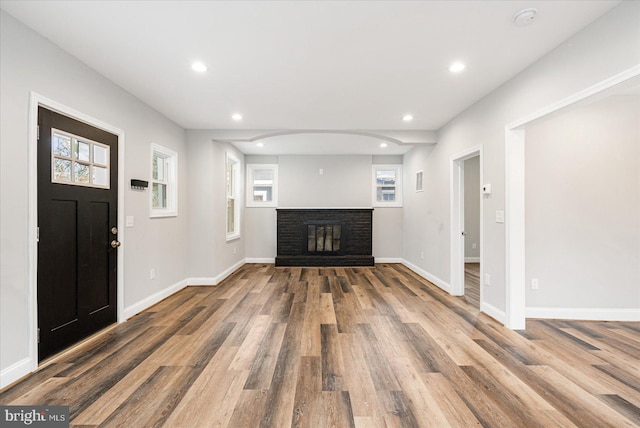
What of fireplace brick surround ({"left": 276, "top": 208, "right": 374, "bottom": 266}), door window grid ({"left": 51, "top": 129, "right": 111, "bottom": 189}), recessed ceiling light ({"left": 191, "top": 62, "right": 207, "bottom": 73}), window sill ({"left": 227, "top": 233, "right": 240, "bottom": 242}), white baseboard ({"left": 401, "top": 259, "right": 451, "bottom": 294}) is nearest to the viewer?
door window grid ({"left": 51, "top": 129, "right": 111, "bottom": 189})

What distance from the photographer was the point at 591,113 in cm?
334

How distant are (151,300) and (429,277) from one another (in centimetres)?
444

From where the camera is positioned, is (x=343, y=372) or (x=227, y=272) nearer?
Answer: (x=343, y=372)

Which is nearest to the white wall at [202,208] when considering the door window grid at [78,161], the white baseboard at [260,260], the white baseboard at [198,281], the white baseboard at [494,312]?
the white baseboard at [198,281]

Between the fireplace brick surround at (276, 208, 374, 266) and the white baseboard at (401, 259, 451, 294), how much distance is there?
3.16 ft

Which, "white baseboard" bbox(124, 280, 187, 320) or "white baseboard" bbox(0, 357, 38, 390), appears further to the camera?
"white baseboard" bbox(124, 280, 187, 320)

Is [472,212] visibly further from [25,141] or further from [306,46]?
[25,141]

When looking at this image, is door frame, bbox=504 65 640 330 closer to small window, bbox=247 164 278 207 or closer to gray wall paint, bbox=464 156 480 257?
gray wall paint, bbox=464 156 480 257

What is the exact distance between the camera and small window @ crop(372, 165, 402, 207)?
7.23m

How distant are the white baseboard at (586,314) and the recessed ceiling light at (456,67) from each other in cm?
280

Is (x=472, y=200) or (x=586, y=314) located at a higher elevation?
(x=472, y=200)

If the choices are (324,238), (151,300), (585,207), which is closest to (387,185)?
(324,238)

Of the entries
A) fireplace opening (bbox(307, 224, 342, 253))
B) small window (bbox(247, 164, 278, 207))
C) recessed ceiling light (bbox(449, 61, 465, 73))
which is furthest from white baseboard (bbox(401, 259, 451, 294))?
small window (bbox(247, 164, 278, 207))

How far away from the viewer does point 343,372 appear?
2.25m
